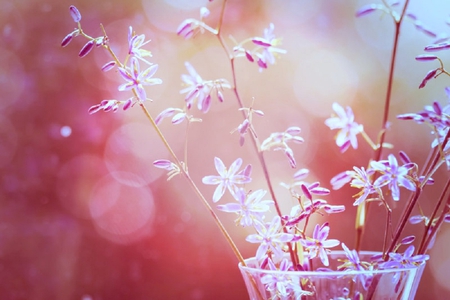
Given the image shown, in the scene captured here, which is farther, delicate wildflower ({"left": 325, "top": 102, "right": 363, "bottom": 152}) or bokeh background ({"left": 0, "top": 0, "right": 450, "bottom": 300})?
bokeh background ({"left": 0, "top": 0, "right": 450, "bottom": 300})

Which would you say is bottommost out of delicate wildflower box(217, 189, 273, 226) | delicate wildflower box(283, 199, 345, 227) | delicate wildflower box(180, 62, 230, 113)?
delicate wildflower box(283, 199, 345, 227)

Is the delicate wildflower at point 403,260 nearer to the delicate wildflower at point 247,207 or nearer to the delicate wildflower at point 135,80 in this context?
the delicate wildflower at point 247,207

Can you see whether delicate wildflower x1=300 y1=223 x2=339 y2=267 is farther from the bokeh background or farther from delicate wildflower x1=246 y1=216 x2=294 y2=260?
the bokeh background

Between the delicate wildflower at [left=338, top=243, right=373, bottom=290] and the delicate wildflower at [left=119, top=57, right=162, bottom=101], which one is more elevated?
the delicate wildflower at [left=119, top=57, right=162, bottom=101]

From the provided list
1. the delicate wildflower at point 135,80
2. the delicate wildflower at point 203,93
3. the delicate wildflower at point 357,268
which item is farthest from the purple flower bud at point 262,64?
the delicate wildflower at point 357,268

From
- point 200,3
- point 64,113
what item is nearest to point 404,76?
point 200,3

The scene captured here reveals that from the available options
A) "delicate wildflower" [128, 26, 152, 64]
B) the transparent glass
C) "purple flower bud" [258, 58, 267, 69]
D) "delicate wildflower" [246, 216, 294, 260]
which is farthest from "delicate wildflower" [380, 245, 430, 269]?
"delicate wildflower" [128, 26, 152, 64]

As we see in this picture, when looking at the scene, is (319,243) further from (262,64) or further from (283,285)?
(262,64)
